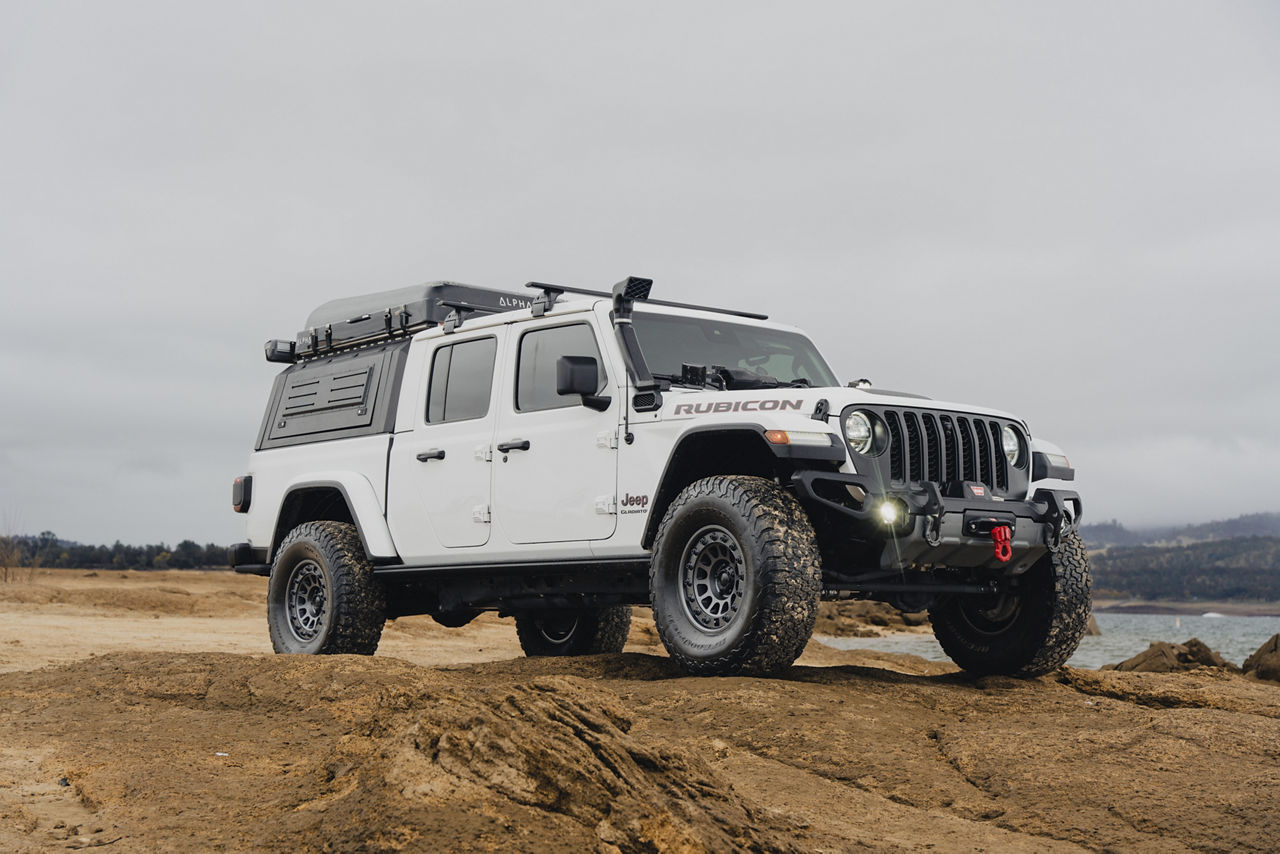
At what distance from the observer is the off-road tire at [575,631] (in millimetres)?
10719

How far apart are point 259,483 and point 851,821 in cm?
716

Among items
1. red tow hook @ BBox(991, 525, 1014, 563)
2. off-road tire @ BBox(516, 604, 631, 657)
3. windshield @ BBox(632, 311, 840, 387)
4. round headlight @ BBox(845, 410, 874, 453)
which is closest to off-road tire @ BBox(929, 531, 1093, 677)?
red tow hook @ BBox(991, 525, 1014, 563)

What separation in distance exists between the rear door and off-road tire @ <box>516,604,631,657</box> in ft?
5.60

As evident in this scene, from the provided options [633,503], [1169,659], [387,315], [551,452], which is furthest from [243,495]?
[1169,659]

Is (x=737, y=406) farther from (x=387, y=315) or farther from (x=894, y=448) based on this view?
(x=387, y=315)

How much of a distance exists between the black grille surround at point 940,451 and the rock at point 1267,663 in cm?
563

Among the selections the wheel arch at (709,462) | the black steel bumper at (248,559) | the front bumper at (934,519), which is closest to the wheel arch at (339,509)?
the black steel bumper at (248,559)

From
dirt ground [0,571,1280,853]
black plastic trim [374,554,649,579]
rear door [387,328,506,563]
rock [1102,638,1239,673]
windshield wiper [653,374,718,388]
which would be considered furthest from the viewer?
rock [1102,638,1239,673]

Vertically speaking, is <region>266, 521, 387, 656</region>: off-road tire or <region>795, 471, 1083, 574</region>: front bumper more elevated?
<region>795, 471, 1083, 574</region>: front bumper

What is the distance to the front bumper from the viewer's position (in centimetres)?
675

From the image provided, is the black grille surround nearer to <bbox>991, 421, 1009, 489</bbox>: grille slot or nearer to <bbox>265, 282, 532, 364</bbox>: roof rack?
<bbox>991, 421, 1009, 489</bbox>: grille slot

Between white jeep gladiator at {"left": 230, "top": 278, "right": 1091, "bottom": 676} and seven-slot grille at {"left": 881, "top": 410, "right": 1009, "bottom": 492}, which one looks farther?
seven-slot grille at {"left": 881, "top": 410, "right": 1009, "bottom": 492}

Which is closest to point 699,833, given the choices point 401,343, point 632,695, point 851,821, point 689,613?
point 851,821

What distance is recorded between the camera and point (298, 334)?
10961 millimetres
